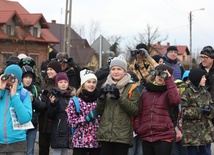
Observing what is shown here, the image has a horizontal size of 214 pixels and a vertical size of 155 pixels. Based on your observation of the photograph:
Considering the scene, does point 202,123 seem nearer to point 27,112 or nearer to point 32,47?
point 27,112

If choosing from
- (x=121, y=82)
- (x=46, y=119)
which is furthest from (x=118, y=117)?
(x=46, y=119)

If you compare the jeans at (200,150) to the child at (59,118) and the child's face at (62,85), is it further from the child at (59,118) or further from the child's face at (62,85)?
the child's face at (62,85)

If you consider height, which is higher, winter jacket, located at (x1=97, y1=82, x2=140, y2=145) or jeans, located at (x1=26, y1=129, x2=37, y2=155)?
winter jacket, located at (x1=97, y1=82, x2=140, y2=145)

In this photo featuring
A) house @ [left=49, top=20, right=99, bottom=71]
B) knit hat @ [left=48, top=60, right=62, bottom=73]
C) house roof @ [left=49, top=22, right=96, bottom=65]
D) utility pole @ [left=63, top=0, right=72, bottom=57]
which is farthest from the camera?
house roof @ [left=49, top=22, right=96, bottom=65]

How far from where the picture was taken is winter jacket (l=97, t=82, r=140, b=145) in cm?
571

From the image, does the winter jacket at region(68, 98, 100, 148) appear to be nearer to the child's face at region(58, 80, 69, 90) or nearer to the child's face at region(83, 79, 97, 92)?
the child's face at region(83, 79, 97, 92)

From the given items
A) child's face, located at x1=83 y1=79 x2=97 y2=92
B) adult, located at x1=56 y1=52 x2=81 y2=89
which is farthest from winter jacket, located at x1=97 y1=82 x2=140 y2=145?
adult, located at x1=56 y1=52 x2=81 y2=89

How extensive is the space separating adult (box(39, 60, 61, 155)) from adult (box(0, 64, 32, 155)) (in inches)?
66.3

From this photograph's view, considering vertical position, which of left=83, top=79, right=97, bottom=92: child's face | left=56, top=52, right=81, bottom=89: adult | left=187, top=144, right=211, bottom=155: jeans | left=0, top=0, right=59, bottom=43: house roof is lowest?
left=187, top=144, right=211, bottom=155: jeans

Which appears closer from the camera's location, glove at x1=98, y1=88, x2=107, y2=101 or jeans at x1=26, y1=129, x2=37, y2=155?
glove at x1=98, y1=88, x2=107, y2=101

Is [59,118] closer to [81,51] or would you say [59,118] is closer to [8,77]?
[8,77]

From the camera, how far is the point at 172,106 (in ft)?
19.0

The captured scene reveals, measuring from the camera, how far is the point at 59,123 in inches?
268

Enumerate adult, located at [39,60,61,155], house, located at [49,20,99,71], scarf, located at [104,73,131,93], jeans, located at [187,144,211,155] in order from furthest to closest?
house, located at [49,20,99,71] < adult, located at [39,60,61,155] < jeans, located at [187,144,211,155] < scarf, located at [104,73,131,93]
